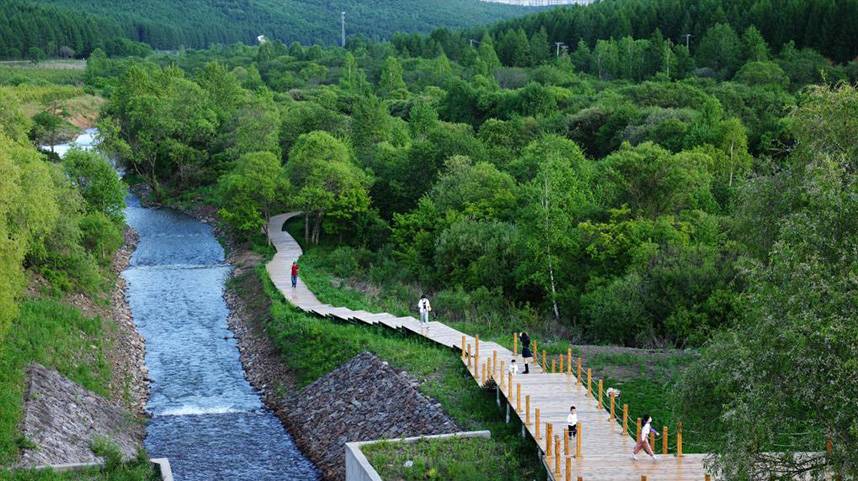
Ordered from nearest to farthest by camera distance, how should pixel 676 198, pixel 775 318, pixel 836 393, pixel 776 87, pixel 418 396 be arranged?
pixel 836 393
pixel 775 318
pixel 418 396
pixel 676 198
pixel 776 87

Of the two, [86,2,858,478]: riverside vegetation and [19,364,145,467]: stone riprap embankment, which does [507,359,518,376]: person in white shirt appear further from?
[19,364,145,467]: stone riprap embankment

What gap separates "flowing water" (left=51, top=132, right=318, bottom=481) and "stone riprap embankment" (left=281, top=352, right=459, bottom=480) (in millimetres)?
708

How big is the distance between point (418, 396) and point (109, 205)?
121 feet

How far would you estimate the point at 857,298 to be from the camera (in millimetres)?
17766

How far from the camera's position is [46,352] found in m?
38.1

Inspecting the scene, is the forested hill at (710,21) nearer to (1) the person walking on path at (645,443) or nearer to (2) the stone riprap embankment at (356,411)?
(2) the stone riprap embankment at (356,411)

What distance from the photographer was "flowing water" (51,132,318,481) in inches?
1337

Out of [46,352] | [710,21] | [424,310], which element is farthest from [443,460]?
[710,21]

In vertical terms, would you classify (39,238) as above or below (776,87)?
below

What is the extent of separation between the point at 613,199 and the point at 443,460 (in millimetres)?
27183

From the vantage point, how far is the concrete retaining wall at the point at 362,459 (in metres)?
27.2

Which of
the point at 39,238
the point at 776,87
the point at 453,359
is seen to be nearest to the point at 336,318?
the point at 453,359

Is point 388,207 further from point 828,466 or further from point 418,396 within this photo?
point 828,466

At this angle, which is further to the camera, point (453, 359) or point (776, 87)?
point (776, 87)
